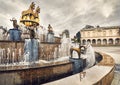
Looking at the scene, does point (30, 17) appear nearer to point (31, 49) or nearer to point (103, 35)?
point (31, 49)

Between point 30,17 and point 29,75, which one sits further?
point 30,17

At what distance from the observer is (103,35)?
6225 centimetres

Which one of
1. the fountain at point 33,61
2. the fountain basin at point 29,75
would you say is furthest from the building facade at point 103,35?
the fountain basin at point 29,75

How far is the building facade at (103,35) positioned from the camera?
197ft

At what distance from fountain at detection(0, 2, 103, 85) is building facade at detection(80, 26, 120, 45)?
5066 centimetres

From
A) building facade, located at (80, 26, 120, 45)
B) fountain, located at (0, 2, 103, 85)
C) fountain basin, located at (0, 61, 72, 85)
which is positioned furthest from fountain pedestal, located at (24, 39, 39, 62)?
building facade, located at (80, 26, 120, 45)

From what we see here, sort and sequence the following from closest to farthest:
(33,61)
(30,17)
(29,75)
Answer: (29,75)
(33,61)
(30,17)

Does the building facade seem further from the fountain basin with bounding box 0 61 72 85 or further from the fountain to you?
the fountain basin with bounding box 0 61 72 85

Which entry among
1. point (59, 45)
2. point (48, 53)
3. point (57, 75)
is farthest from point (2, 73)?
point (59, 45)

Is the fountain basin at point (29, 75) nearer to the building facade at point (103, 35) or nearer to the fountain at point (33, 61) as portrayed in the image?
the fountain at point (33, 61)

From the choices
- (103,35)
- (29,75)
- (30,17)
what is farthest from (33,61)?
(103,35)

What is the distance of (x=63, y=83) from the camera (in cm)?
268

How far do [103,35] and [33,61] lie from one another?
5880 cm

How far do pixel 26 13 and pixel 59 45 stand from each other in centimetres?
984
